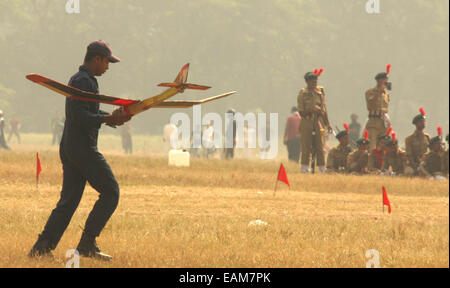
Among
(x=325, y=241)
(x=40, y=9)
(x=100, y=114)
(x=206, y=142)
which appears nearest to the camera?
(x=100, y=114)

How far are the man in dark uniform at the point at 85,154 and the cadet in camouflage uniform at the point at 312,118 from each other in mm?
12326

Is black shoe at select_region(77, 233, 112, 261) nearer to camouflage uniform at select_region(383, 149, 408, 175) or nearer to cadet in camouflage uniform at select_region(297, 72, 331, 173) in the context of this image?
cadet in camouflage uniform at select_region(297, 72, 331, 173)

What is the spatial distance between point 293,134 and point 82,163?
1993 centimetres

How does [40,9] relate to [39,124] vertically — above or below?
above

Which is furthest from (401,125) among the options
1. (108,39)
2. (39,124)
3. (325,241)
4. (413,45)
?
(325,241)

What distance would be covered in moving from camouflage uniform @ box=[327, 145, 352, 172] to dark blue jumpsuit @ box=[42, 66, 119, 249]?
13022 millimetres

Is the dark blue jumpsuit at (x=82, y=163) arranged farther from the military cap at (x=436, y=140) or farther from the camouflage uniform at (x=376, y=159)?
the camouflage uniform at (x=376, y=159)

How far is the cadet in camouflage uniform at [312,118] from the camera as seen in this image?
1917 cm

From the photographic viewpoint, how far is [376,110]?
20.5 meters

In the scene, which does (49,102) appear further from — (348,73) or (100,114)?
(100,114)

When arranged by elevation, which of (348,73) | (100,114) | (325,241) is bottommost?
(325,241)

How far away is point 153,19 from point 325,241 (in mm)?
52464

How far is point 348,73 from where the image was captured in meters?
64.4

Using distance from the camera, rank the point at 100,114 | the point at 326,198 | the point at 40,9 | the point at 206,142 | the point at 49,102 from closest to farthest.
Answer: the point at 100,114
the point at 326,198
the point at 206,142
the point at 49,102
the point at 40,9
